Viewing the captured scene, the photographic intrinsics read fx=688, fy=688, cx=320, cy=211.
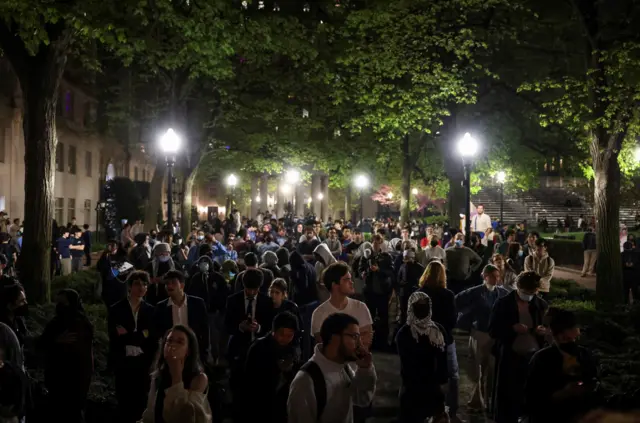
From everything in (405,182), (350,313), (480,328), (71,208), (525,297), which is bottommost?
(480,328)

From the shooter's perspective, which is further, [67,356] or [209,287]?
[209,287]

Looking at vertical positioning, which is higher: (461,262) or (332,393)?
(461,262)

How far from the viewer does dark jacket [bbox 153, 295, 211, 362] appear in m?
7.55

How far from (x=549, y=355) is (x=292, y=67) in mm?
24498

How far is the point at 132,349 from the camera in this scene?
7.15 meters

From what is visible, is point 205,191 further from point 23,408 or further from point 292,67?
point 23,408

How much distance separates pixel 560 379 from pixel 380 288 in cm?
755

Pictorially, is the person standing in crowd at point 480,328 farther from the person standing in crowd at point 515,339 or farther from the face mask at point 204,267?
the face mask at point 204,267

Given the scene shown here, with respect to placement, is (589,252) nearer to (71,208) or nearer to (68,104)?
(71,208)

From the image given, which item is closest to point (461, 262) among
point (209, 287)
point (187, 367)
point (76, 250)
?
point (209, 287)

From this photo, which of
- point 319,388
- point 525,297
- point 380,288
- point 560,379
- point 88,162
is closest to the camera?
point 319,388

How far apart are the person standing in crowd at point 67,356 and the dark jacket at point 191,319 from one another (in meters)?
0.79

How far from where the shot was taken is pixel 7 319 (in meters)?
7.13

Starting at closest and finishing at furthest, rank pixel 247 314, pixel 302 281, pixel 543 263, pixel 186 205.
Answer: pixel 247 314 → pixel 302 281 → pixel 543 263 → pixel 186 205
